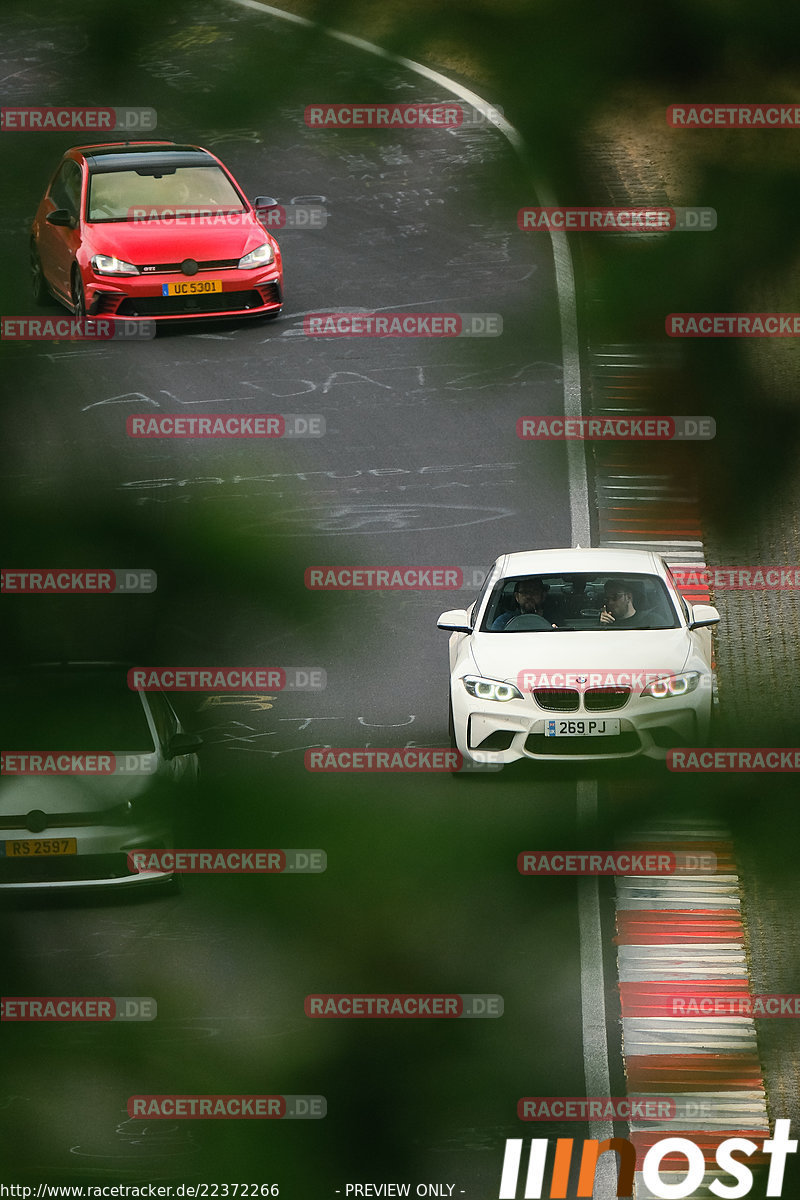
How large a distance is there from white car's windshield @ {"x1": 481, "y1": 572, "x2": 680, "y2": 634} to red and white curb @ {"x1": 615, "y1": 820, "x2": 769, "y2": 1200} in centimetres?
107

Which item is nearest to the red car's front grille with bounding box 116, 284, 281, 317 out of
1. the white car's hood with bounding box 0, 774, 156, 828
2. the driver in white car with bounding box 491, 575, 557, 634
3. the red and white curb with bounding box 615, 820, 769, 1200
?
the white car's hood with bounding box 0, 774, 156, 828

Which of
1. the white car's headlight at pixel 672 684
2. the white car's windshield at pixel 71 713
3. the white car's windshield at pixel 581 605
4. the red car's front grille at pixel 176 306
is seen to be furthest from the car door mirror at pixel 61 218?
the white car's windshield at pixel 581 605

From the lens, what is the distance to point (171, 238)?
195cm

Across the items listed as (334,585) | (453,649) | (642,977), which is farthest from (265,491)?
(453,649)

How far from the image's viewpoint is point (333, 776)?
197 centimetres

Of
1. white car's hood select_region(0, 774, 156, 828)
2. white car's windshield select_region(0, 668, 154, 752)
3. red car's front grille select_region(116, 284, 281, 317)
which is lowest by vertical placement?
white car's hood select_region(0, 774, 156, 828)

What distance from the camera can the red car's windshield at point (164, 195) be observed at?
192cm

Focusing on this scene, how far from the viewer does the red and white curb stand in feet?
6.08

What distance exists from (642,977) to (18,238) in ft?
7.92

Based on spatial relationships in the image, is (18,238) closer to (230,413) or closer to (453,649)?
(230,413)

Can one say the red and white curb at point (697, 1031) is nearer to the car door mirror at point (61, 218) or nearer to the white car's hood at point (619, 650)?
the white car's hood at point (619, 650)

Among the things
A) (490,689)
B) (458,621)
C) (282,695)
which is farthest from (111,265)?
(458,621)

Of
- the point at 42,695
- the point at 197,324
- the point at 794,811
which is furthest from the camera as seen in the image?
the point at 197,324

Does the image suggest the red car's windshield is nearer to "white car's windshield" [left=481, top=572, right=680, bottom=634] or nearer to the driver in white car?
"white car's windshield" [left=481, top=572, right=680, bottom=634]
